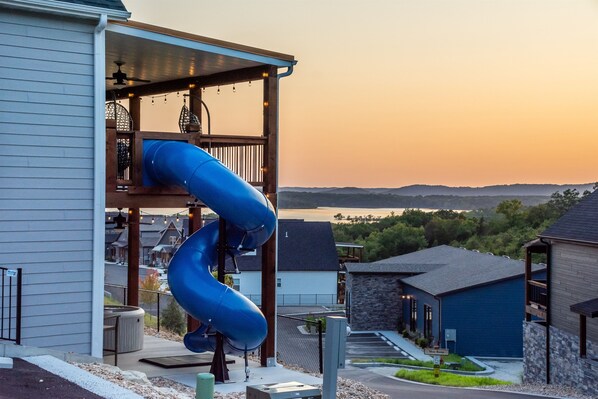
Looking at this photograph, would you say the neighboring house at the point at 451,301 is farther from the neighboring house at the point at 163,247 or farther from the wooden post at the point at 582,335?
the neighboring house at the point at 163,247

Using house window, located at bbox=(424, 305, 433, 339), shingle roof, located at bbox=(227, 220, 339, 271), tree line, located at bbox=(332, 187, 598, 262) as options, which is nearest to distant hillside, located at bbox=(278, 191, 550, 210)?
tree line, located at bbox=(332, 187, 598, 262)

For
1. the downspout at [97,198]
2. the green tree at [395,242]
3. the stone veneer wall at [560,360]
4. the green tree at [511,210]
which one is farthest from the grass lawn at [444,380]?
the green tree at [511,210]

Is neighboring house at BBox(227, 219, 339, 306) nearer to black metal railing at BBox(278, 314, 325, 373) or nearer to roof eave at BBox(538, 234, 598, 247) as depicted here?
black metal railing at BBox(278, 314, 325, 373)

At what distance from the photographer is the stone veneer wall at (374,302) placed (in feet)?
124

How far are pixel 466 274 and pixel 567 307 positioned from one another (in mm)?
11129

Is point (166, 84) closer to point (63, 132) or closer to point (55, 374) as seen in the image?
point (63, 132)

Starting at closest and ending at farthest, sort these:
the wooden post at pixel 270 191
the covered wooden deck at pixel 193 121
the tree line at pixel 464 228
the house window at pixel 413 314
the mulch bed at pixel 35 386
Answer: the mulch bed at pixel 35 386
the covered wooden deck at pixel 193 121
the wooden post at pixel 270 191
the house window at pixel 413 314
the tree line at pixel 464 228

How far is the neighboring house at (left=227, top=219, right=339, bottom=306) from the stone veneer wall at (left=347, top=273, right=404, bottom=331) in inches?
450

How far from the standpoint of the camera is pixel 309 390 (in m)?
7.88

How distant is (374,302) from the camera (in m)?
38.2

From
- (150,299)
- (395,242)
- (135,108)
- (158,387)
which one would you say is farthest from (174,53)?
(395,242)

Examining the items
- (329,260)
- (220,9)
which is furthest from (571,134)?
(220,9)

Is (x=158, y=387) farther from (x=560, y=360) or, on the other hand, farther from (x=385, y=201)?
(x=385, y=201)

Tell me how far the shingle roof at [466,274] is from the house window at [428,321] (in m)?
0.88
